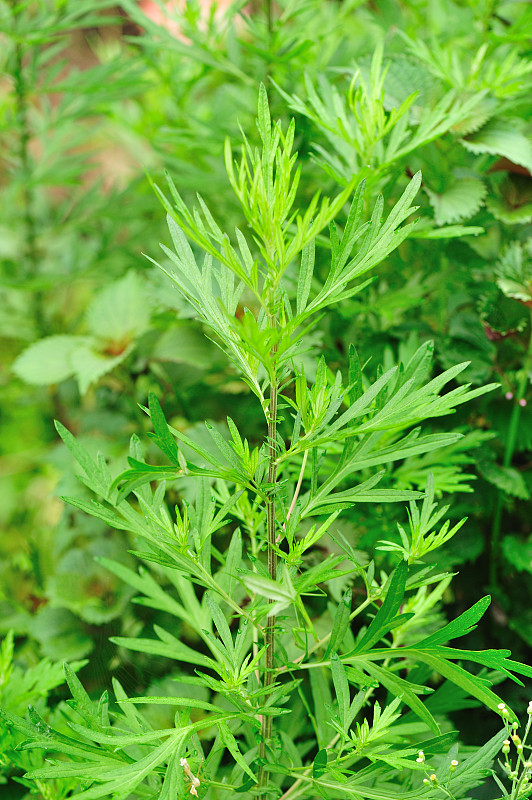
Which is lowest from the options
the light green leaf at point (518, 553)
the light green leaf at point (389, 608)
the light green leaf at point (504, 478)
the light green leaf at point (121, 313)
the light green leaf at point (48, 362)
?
the light green leaf at point (518, 553)

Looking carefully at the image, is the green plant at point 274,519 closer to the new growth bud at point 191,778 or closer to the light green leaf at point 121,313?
the new growth bud at point 191,778

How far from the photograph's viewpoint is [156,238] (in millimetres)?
1174

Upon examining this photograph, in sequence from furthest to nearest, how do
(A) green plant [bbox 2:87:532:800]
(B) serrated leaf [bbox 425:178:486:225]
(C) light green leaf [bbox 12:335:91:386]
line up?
(C) light green leaf [bbox 12:335:91:386] → (B) serrated leaf [bbox 425:178:486:225] → (A) green plant [bbox 2:87:532:800]

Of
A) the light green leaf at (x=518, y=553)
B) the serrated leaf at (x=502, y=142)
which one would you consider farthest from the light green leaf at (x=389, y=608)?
the serrated leaf at (x=502, y=142)

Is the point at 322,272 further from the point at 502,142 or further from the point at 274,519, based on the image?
the point at 274,519

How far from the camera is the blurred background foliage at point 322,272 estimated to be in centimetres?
69

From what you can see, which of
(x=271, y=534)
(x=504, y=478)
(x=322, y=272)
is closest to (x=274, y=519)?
(x=271, y=534)

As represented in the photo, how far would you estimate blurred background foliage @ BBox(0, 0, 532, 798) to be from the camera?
0.69m

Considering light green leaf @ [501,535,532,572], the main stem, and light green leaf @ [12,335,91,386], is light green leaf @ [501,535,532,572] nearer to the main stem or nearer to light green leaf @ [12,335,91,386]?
the main stem

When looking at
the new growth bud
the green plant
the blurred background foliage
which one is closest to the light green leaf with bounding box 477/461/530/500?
the blurred background foliage

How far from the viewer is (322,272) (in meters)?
0.84

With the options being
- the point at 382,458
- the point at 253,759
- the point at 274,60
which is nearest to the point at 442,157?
the point at 274,60

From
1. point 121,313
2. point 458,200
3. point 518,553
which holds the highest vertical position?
point 458,200

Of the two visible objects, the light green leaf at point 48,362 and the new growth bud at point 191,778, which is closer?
the new growth bud at point 191,778
